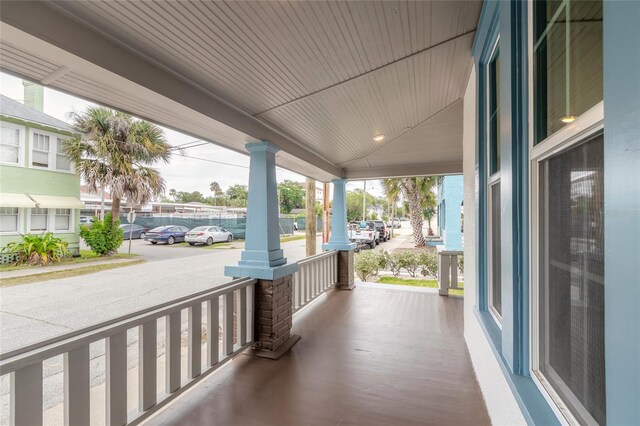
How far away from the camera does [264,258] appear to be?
10.4ft

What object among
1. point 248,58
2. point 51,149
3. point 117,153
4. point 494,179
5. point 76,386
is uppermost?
point 117,153

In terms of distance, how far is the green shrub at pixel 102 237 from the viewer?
233 inches

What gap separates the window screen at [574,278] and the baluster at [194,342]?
2.27 metres

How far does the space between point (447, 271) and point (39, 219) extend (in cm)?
640

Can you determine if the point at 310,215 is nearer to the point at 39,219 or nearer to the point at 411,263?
the point at 411,263

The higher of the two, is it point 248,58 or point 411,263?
point 248,58

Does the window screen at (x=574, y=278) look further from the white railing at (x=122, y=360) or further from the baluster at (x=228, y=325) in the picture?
the baluster at (x=228, y=325)

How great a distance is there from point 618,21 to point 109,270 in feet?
22.3

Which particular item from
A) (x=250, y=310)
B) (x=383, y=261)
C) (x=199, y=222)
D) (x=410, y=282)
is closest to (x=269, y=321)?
(x=250, y=310)

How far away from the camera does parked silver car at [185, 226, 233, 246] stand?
11.4 metres

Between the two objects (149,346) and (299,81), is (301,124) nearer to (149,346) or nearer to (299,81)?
(299,81)

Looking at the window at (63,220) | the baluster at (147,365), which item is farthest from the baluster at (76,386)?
the window at (63,220)

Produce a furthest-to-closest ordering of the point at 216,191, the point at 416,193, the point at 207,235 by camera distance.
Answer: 1. the point at 216,191
2. the point at 416,193
3. the point at 207,235

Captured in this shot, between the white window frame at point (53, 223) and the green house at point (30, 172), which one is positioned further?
the white window frame at point (53, 223)
